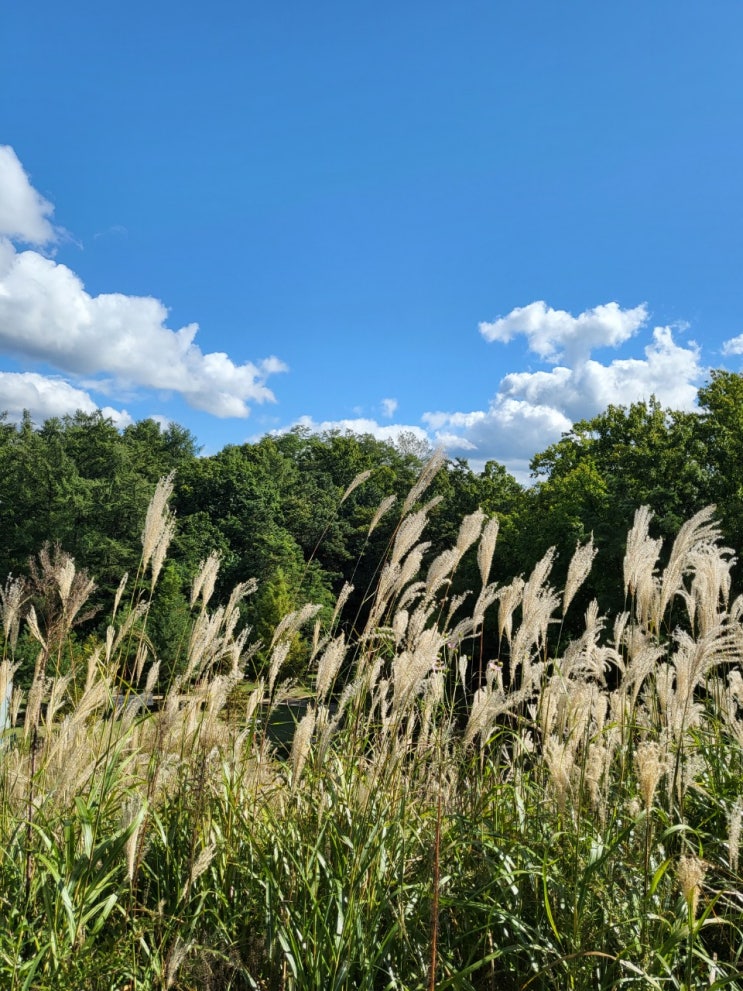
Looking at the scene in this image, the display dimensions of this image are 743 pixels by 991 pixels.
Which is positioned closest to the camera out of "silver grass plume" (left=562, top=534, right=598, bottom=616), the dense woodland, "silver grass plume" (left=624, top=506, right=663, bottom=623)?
"silver grass plume" (left=624, top=506, right=663, bottom=623)

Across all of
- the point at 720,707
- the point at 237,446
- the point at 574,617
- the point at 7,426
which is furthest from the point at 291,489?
the point at 720,707

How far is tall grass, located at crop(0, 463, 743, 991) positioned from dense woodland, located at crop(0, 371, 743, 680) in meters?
9.38

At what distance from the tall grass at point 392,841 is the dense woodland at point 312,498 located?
369 inches

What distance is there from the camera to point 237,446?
4941 cm

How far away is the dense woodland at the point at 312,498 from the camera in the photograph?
2031cm

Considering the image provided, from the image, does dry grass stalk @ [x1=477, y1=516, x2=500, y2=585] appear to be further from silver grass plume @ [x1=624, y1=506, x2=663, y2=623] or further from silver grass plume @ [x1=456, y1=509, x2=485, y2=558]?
silver grass plume @ [x1=624, y1=506, x2=663, y2=623]

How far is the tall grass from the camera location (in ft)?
5.83

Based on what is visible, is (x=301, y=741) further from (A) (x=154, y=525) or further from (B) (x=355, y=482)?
(B) (x=355, y=482)

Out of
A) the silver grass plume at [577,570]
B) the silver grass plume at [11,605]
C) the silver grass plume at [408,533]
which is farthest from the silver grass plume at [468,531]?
the silver grass plume at [11,605]

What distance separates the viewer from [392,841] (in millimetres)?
2088

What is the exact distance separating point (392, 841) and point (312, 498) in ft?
140

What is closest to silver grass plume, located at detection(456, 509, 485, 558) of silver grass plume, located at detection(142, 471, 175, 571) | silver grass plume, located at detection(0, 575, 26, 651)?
silver grass plume, located at detection(142, 471, 175, 571)

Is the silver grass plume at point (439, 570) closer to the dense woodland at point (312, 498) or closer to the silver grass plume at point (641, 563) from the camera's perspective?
the silver grass plume at point (641, 563)

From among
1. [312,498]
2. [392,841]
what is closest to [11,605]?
[392,841]
